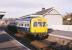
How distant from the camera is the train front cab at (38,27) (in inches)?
1254

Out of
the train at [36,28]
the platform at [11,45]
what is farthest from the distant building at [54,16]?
the platform at [11,45]

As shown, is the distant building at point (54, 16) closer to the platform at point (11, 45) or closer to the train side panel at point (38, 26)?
the train side panel at point (38, 26)

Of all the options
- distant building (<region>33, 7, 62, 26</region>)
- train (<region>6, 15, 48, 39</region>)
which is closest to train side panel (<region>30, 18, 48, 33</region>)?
train (<region>6, 15, 48, 39</region>)

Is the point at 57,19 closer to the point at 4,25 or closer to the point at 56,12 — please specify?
the point at 56,12

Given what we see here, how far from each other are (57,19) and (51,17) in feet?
5.37

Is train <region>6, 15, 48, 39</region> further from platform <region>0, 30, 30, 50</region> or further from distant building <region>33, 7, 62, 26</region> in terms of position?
distant building <region>33, 7, 62, 26</region>

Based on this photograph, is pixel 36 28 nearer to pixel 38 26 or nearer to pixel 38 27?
pixel 38 27

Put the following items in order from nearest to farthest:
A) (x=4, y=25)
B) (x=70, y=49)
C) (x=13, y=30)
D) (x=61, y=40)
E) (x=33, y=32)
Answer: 1. (x=70, y=49)
2. (x=61, y=40)
3. (x=33, y=32)
4. (x=13, y=30)
5. (x=4, y=25)

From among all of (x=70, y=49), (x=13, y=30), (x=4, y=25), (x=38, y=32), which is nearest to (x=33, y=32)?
(x=38, y=32)

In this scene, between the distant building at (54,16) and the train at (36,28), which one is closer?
the train at (36,28)

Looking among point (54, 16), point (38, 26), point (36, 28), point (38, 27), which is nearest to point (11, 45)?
point (36, 28)

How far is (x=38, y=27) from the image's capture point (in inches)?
1284

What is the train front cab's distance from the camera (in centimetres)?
3186

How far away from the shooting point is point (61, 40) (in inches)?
1077
